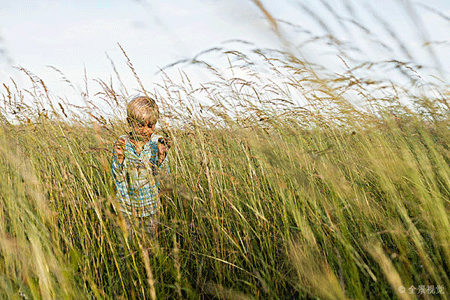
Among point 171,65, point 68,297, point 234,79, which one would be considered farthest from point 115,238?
point 234,79

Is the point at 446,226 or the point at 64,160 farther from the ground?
the point at 64,160

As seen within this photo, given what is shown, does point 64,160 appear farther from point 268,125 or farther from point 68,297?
point 268,125

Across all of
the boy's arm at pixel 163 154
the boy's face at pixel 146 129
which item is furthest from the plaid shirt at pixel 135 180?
the boy's face at pixel 146 129

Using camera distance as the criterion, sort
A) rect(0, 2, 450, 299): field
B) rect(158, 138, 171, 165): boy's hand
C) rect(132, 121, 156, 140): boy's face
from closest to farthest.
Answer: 1. rect(0, 2, 450, 299): field
2. rect(158, 138, 171, 165): boy's hand
3. rect(132, 121, 156, 140): boy's face

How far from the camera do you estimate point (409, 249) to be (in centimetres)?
115

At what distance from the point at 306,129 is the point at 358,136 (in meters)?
0.32

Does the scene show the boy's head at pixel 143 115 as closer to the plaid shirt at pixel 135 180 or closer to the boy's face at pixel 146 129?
the boy's face at pixel 146 129

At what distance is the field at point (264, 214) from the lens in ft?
3.53

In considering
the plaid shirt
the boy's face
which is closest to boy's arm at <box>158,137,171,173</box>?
the plaid shirt

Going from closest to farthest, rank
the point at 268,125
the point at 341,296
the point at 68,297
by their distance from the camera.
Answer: the point at 341,296, the point at 68,297, the point at 268,125

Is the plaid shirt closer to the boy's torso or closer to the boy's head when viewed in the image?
the boy's torso

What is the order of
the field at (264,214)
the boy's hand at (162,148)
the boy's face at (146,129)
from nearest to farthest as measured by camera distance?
the field at (264,214), the boy's hand at (162,148), the boy's face at (146,129)

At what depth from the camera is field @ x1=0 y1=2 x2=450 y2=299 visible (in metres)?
Answer: 1.08

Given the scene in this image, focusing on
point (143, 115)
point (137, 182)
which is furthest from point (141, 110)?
point (137, 182)
